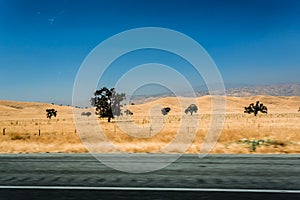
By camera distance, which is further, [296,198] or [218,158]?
[218,158]

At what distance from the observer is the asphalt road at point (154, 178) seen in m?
5.92

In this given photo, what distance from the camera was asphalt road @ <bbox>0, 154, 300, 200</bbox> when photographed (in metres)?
5.92

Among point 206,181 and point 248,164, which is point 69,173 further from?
point 248,164

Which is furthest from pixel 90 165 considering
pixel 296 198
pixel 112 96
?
pixel 112 96

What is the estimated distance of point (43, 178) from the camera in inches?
292

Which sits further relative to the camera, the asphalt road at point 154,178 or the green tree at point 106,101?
the green tree at point 106,101

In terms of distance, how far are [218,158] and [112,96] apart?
4464cm

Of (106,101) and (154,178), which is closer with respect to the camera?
(154,178)

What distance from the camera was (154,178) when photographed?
732 centimetres

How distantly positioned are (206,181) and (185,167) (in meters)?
1.77

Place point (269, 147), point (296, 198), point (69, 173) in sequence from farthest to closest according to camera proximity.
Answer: point (269, 147) < point (69, 173) < point (296, 198)

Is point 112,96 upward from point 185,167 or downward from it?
upward

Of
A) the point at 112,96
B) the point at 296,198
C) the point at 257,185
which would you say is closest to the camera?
the point at 296,198

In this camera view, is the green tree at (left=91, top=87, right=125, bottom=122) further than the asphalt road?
Yes
